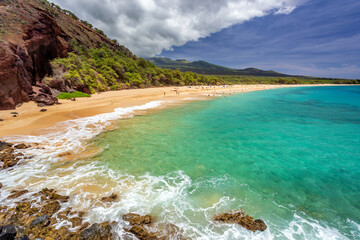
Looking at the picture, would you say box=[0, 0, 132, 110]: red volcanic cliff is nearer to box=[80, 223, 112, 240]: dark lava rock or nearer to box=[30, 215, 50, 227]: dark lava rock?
box=[30, 215, 50, 227]: dark lava rock

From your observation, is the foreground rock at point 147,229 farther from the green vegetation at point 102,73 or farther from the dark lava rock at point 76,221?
the green vegetation at point 102,73

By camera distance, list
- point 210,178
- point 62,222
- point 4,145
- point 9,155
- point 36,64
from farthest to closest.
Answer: point 36,64 → point 4,145 → point 9,155 → point 210,178 → point 62,222

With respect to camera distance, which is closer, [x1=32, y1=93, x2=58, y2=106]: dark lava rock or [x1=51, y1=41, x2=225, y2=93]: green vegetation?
[x1=32, y1=93, x2=58, y2=106]: dark lava rock

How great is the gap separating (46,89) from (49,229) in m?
22.7

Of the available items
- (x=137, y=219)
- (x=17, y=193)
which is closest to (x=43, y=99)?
(x=17, y=193)

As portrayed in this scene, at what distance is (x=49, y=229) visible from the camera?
470 centimetres

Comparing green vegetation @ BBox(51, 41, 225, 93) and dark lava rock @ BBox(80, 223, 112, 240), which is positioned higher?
green vegetation @ BBox(51, 41, 225, 93)

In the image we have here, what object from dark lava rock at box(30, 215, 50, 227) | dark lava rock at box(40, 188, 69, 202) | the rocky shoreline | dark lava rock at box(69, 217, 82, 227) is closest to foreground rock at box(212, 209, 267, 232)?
the rocky shoreline

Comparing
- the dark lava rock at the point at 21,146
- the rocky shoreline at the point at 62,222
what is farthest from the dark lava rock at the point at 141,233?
the dark lava rock at the point at 21,146

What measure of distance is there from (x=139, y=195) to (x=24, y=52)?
22771 mm

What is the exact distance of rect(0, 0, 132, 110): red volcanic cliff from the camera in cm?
1474

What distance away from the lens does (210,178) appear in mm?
7988

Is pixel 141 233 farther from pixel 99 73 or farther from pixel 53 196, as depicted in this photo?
pixel 99 73

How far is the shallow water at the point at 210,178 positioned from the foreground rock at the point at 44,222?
47 centimetres
